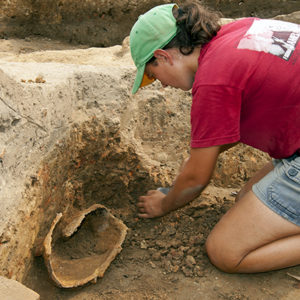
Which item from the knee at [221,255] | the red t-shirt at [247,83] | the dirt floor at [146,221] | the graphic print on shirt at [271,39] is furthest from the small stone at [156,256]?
the graphic print on shirt at [271,39]

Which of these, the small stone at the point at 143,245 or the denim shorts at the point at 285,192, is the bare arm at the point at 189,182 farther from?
the denim shorts at the point at 285,192

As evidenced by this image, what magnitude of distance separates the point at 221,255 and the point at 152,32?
39.3 inches

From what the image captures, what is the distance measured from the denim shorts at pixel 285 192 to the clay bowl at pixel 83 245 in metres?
0.75

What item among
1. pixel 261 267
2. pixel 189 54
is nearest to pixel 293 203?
pixel 261 267

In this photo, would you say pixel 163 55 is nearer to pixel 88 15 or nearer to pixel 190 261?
pixel 190 261

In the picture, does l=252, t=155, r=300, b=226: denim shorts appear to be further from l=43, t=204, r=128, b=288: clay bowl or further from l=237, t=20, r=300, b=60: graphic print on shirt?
l=43, t=204, r=128, b=288: clay bowl

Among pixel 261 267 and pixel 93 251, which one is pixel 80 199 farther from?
pixel 261 267

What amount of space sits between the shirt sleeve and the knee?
530 millimetres

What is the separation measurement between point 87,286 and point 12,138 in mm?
733

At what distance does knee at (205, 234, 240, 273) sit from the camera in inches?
65.4

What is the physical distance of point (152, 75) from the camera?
5.32ft

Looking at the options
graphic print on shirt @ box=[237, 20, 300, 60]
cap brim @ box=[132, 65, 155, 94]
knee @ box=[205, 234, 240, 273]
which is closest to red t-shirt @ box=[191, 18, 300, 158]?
graphic print on shirt @ box=[237, 20, 300, 60]

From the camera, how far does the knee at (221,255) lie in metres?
1.66

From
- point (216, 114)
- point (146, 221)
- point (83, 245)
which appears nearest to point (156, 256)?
point (146, 221)
